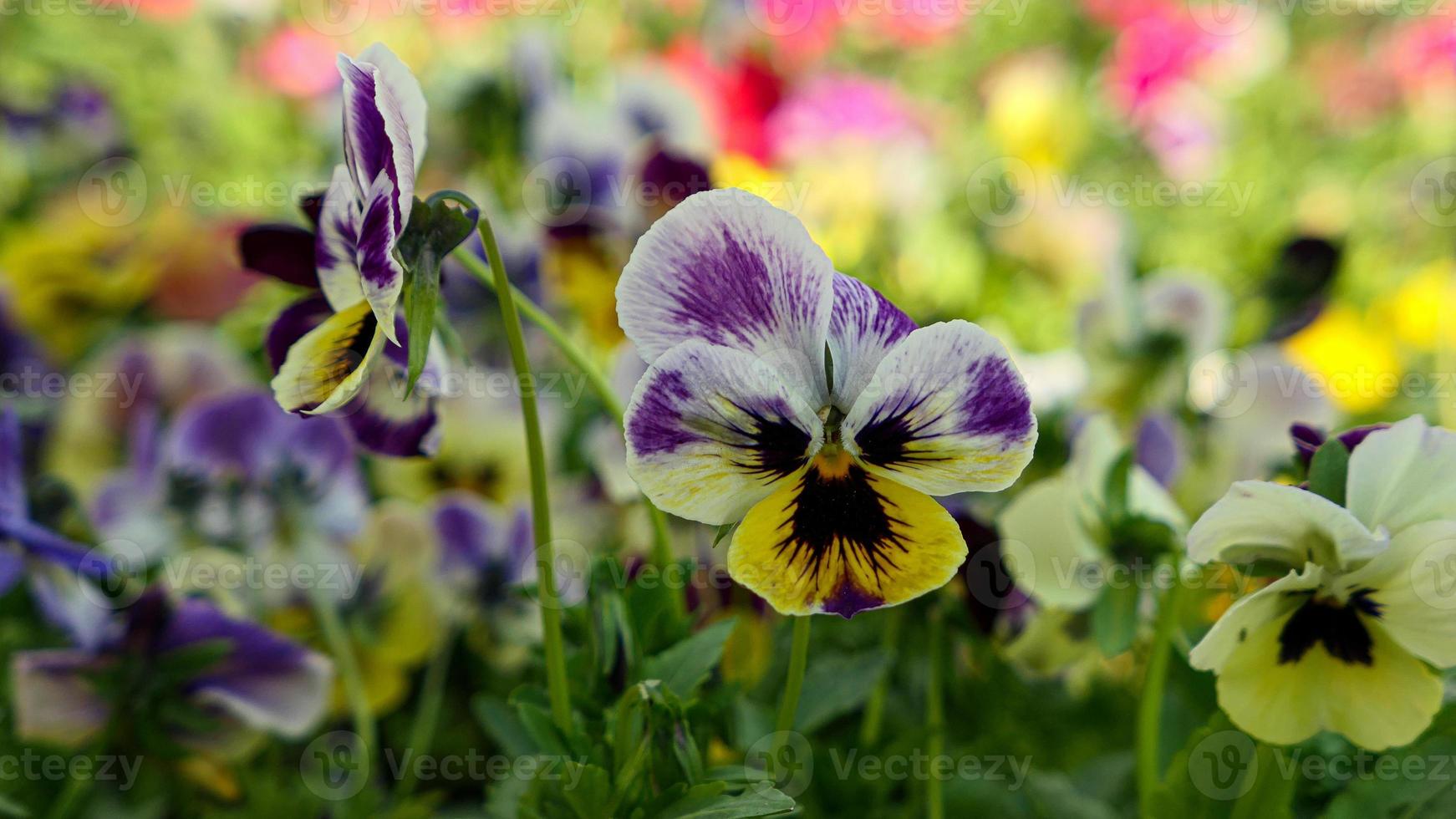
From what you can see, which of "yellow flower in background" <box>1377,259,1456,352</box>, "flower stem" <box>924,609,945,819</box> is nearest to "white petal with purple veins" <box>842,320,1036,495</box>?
"flower stem" <box>924,609,945,819</box>

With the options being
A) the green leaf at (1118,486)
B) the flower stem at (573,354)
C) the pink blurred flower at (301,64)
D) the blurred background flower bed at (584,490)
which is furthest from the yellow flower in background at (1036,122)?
the flower stem at (573,354)

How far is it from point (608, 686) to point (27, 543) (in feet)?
1.15

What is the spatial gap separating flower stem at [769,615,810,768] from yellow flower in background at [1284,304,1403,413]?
3.19 feet

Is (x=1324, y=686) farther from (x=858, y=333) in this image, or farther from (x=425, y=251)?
(x=425, y=251)

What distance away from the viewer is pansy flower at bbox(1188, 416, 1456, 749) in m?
0.38

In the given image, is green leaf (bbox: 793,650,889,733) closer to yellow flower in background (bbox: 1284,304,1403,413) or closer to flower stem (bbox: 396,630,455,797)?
flower stem (bbox: 396,630,455,797)

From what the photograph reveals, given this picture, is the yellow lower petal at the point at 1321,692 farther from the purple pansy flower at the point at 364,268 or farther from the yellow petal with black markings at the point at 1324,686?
the purple pansy flower at the point at 364,268

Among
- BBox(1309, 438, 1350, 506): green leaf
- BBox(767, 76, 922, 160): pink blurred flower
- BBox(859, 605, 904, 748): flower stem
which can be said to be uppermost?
BBox(767, 76, 922, 160): pink blurred flower

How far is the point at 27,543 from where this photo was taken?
58cm

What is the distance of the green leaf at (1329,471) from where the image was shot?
15.8 inches

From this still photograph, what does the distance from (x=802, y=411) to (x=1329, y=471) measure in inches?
7.9

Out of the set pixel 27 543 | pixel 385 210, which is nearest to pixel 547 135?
pixel 27 543

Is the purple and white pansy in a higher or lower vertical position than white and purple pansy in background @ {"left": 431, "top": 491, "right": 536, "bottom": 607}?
higher

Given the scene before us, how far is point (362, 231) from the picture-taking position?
0.38m
